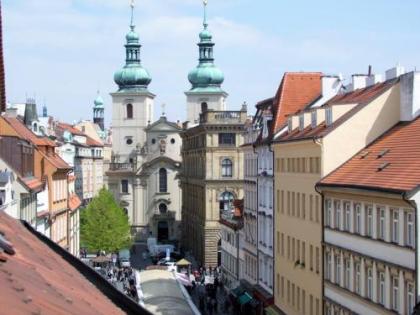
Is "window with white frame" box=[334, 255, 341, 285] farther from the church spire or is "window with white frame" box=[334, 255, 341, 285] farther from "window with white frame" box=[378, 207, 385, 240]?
the church spire

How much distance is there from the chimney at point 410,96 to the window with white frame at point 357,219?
526cm

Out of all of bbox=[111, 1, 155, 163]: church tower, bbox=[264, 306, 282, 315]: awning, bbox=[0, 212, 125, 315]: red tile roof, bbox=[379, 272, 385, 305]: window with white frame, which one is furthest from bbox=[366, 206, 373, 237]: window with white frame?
bbox=[111, 1, 155, 163]: church tower

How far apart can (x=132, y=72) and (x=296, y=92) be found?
99.1m

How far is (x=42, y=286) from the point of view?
728cm

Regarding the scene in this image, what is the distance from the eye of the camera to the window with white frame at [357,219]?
35.3 meters

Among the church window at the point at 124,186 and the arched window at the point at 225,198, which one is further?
the church window at the point at 124,186

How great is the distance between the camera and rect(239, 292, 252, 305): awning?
62.1m

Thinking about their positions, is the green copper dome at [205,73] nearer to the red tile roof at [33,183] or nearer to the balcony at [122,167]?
the balcony at [122,167]

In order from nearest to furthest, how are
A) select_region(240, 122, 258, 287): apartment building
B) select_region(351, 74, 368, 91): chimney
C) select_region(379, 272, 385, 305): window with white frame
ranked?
1. select_region(379, 272, 385, 305): window with white frame
2. select_region(351, 74, 368, 91): chimney
3. select_region(240, 122, 258, 287): apartment building

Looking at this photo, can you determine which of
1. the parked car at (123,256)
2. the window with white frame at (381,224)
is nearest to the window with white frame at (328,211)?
the window with white frame at (381,224)

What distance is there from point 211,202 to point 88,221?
1350 cm

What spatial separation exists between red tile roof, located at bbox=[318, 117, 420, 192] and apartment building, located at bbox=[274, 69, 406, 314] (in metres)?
0.68

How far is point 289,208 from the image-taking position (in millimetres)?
49250

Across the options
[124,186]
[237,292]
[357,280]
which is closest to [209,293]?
[237,292]
